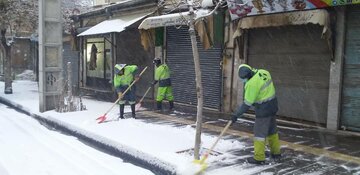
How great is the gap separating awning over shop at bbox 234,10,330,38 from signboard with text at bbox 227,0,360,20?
12 cm

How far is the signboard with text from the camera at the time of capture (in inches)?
319

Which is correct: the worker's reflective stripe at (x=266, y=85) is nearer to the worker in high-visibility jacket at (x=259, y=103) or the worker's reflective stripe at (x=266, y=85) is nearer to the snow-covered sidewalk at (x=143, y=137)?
the worker in high-visibility jacket at (x=259, y=103)

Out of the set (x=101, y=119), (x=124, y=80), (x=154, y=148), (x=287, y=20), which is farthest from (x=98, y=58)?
(x=154, y=148)

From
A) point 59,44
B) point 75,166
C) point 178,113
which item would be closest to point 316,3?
point 178,113

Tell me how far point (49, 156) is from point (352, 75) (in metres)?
6.31

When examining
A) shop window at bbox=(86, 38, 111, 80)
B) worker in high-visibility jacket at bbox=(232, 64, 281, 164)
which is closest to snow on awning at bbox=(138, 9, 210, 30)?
worker in high-visibility jacket at bbox=(232, 64, 281, 164)

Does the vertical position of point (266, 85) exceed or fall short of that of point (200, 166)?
it exceeds it

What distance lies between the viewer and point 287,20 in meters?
8.87

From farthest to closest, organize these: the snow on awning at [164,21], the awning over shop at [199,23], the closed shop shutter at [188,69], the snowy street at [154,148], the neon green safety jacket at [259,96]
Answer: the closed shop shutter at [188,69], the snow on awning at [164,21], the awning over shop at [199,23], the snowy street at [154,148], the neon green safety jacket at [259,96]

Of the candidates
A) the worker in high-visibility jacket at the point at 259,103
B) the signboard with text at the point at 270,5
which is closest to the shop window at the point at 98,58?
the signboard with text at the point at 270,5

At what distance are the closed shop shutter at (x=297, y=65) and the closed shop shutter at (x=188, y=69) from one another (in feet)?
5.34

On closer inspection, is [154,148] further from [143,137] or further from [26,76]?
[26,76]

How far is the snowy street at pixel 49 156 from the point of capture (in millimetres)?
6234

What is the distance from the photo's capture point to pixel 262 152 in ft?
19.1
